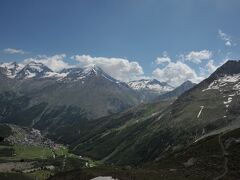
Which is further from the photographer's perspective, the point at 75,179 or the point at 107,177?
the point at 75,179

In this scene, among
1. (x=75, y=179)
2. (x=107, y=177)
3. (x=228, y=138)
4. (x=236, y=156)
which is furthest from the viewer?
(x=228, y=138)

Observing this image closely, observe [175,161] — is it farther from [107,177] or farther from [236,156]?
[107,177]

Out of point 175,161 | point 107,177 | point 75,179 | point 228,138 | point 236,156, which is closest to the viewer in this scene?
point 107,177

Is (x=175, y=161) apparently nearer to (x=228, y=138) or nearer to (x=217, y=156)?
(x=217, y=156)

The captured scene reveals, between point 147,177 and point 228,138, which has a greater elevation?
point 228,138

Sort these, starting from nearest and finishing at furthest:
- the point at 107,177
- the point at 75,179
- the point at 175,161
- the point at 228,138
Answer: the point at 107,177
the point at 75,179
the point at 175,161
the point at 228,138

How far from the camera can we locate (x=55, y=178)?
148 m

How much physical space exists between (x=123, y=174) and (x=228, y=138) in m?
67.8

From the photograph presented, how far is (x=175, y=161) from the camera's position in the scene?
154 m

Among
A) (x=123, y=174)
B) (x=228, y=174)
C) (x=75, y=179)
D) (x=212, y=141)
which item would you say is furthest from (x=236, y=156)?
(x=75, y=179)

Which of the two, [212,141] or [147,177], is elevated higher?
[212,141]

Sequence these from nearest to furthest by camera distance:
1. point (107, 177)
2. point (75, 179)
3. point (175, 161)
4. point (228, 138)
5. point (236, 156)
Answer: point (107, 177)
point (75, 179)
point (236, 156)
point (175, 161)
point (228, 138)

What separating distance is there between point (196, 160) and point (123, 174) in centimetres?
3487

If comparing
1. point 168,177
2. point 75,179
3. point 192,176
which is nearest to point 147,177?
point 168,177
